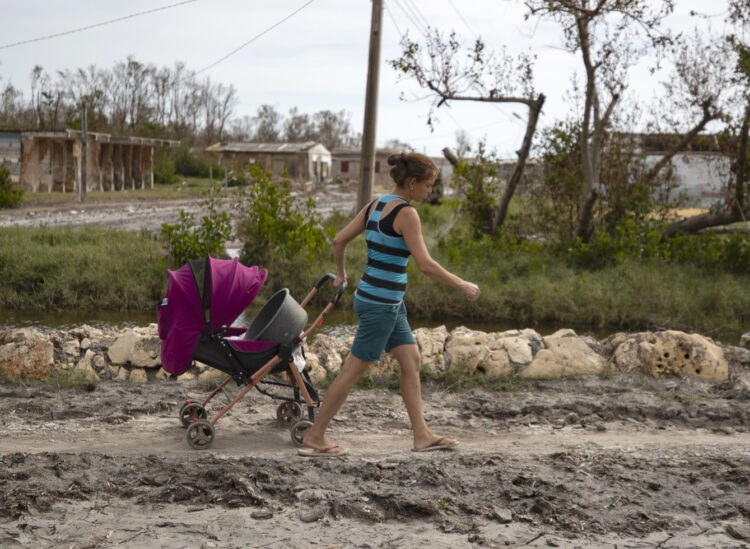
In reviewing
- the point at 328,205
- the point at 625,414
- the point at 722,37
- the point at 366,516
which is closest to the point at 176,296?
the point at 366,516

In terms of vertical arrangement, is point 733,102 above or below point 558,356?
above

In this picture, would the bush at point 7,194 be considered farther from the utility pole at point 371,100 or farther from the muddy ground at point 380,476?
the muddy ground at point 380,476

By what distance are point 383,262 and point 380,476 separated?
1208 millimetres

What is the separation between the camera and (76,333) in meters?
8.30

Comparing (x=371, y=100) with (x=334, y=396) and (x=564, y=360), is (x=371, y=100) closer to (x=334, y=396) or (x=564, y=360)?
(x=564, y=360)

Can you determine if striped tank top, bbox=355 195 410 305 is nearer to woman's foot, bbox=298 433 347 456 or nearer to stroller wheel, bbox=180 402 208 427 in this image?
woman's foot, bbox=298 433 347 456

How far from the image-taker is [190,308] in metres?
5.21

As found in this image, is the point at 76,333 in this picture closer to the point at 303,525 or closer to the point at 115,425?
the point at 115,425

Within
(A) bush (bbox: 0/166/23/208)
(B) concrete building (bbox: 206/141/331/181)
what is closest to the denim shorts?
(A) bush (bbox: 0/166/23/208)

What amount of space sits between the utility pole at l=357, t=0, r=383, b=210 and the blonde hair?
8.38 meters

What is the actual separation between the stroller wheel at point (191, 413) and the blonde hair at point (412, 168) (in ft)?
6.75

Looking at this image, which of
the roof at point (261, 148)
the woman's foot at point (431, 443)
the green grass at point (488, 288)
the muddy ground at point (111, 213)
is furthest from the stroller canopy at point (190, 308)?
the roof at point (261, 148)

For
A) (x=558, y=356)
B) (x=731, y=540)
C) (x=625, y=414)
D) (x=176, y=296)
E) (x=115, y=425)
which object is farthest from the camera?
(x=558, y=356)

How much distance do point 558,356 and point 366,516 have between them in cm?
365
